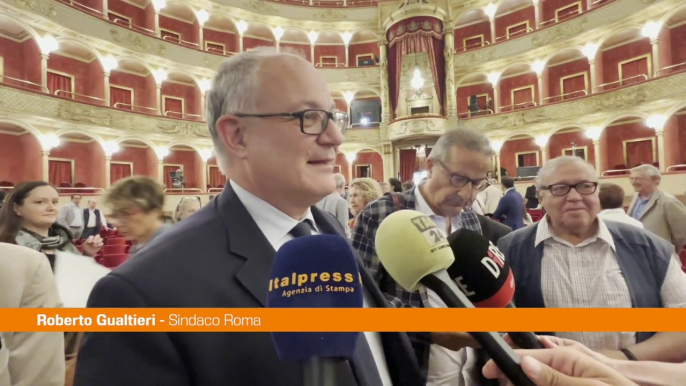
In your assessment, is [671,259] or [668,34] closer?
[671,259]

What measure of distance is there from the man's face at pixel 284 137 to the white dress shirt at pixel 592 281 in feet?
3.86

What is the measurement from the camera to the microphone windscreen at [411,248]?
78 centimetres

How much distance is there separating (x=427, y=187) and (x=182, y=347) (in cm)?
136

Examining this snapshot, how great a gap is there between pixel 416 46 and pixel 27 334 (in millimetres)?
15581

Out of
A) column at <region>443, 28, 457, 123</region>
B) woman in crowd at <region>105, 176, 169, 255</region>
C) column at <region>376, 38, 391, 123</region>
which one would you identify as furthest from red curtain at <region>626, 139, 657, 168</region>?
woman in crowd at <region>105, 176, 169, 255</region>

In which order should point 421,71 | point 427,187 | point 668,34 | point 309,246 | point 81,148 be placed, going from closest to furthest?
point 309,246, point 427,187, point 668,34, point 81,148, point 421,71

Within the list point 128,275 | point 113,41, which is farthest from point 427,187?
point 113,41

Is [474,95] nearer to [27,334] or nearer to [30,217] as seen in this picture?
[30,217]

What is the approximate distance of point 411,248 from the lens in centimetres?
84

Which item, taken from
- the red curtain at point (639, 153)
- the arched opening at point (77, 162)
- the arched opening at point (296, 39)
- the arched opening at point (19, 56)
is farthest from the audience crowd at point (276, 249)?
the arched opening at point (296, 39)

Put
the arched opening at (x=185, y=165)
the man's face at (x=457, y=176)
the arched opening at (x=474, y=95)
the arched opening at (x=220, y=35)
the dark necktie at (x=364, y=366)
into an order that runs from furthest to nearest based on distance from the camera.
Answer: the arched opening at (x=474, y=95), the arched opening at (x=220, y=35), the arched opening at (x=185, y=165), the man's face at (x=457, y=176), the dark necktie at (x=364, y=366)

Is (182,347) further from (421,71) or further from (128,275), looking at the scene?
(421,71)

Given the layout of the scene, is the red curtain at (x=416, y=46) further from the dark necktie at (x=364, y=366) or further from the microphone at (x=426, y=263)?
the dark necktie at (x=364, y=366)

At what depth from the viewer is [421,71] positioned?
1575cm
